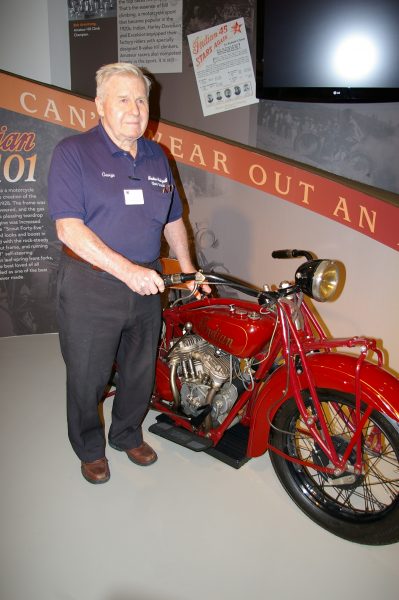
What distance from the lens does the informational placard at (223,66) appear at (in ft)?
9.74

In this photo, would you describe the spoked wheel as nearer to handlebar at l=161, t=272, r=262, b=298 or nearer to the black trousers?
handlebar at l=161, t=272, r=262, b=298

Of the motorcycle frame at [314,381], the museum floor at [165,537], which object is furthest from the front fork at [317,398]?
the museum floor at [165,537]

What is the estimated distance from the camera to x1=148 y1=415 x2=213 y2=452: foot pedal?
2299 mm

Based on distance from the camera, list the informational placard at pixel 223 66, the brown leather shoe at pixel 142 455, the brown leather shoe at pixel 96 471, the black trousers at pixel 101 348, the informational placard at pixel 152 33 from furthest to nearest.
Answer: the informational placard at pixel 152 33
the informational placard at pixel 223 66
the brown leather shoe at pixel 142 455
the brown leather shoe at pixel 96 471
the black trousers at pixel 101 348

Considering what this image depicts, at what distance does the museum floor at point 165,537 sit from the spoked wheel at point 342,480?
7 cm

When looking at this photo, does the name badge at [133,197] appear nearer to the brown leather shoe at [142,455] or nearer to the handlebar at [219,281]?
the handlebar at [219,281]

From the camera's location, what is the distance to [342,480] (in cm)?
189

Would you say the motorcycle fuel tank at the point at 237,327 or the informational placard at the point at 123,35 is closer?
the motorcycle fuel tank at the point at 237,327

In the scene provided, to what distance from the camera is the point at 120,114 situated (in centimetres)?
183

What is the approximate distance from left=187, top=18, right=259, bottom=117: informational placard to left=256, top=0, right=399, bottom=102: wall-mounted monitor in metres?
0.21

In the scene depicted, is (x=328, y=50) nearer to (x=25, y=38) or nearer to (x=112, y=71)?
(x=112, y=71)

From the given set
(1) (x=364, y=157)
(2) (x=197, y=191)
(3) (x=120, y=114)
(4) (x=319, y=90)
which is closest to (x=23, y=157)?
(2) (x=197, y=191)

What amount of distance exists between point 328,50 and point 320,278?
1517mm

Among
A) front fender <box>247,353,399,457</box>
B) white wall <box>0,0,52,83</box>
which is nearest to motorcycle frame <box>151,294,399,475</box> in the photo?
front fender <box>247,353,399,457</box>
